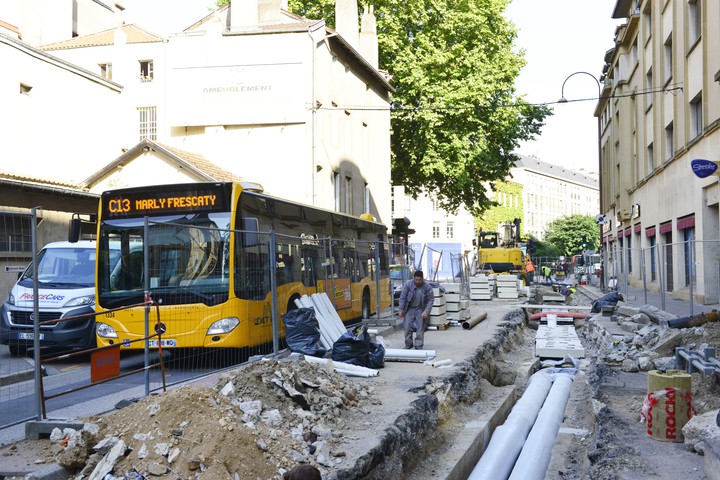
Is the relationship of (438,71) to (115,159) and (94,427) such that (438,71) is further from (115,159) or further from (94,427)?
(94,427)

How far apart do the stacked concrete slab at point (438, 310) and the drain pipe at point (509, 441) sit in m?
5.39

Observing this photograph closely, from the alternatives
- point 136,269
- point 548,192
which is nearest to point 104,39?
point 136,269

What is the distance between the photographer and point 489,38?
34219 mm

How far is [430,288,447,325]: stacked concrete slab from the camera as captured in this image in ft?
60.0

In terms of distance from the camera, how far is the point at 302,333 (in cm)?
1145

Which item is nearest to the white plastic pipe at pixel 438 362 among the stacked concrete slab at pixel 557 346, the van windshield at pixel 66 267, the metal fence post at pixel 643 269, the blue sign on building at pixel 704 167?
the stacked concrete slab at pixel 557 346

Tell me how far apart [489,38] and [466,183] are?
6.76 meters

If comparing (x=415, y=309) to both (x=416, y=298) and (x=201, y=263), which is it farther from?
(x=201, y=263)

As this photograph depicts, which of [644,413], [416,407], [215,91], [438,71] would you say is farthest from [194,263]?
[438,71]

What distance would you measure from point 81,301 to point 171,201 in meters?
2.45

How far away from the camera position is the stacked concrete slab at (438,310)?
720 inches

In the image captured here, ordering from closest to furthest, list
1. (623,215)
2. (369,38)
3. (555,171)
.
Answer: (369,38), (623,215), (555,171)

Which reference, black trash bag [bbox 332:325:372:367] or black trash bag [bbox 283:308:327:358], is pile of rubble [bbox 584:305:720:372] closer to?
black trash bag [bbox 332:325:372:367]

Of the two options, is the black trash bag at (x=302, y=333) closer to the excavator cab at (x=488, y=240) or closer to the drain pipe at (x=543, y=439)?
the drain pipe at (x=543, y=439)
